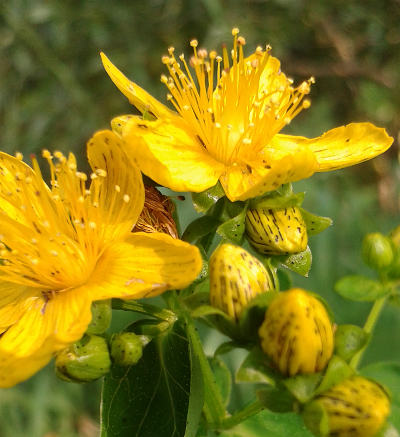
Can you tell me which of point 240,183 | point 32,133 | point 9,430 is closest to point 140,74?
point 32,133

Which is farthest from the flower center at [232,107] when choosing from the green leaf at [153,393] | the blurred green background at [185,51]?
the blurred green background at [185,51]

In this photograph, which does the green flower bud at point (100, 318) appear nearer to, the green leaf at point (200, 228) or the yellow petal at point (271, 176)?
the green leaf at point (200, 228)

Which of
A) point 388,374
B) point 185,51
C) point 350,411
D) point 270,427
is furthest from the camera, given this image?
point 185,51

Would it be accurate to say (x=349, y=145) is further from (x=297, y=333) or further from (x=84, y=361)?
(x=84, y=361)

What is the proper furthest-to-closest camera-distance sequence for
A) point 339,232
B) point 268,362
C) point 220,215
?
1. point 339,232
2. point 220,215
3. point 268,362

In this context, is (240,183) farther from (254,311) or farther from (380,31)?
(380,31)

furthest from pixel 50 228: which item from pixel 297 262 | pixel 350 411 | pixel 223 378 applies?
pixel 350 411
